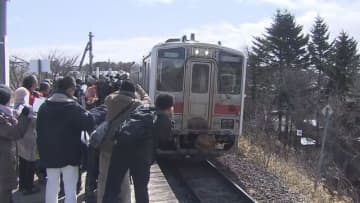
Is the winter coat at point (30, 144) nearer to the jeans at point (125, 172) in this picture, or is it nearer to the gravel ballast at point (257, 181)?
the jeans at point (125, 172)

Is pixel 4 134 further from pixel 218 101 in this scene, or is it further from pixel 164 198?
pixel 218 101

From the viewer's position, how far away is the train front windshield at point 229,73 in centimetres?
1179

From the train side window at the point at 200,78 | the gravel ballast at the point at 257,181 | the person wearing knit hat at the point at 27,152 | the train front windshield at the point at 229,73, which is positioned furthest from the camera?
the train front windshield at the point at 229,73

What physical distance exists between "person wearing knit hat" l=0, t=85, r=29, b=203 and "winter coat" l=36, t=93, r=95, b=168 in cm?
30

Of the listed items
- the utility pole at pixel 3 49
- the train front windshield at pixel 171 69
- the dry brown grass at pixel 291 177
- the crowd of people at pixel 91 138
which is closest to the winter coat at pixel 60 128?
the crowd of people at pixel 91 138

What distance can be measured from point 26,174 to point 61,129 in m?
2.16

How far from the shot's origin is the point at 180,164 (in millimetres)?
12820

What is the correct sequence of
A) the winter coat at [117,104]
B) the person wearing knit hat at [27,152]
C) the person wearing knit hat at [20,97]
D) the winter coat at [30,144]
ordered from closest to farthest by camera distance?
the winter coat at [117,104] → the person wearing knit hat at [20,97] → the person wearing knit hat at [27,152] → the winter coat at [30,144]

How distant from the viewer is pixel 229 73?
1191 cm

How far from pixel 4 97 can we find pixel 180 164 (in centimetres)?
755

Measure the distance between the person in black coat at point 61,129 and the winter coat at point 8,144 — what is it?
0.92ft

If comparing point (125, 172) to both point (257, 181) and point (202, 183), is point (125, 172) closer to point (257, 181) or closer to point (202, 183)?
point (202, 183)

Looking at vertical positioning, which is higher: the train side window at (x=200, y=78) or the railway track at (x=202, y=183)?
the train side window at (x=200, y=78)

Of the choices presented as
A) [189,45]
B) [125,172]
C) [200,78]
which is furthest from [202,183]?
[125,172]
